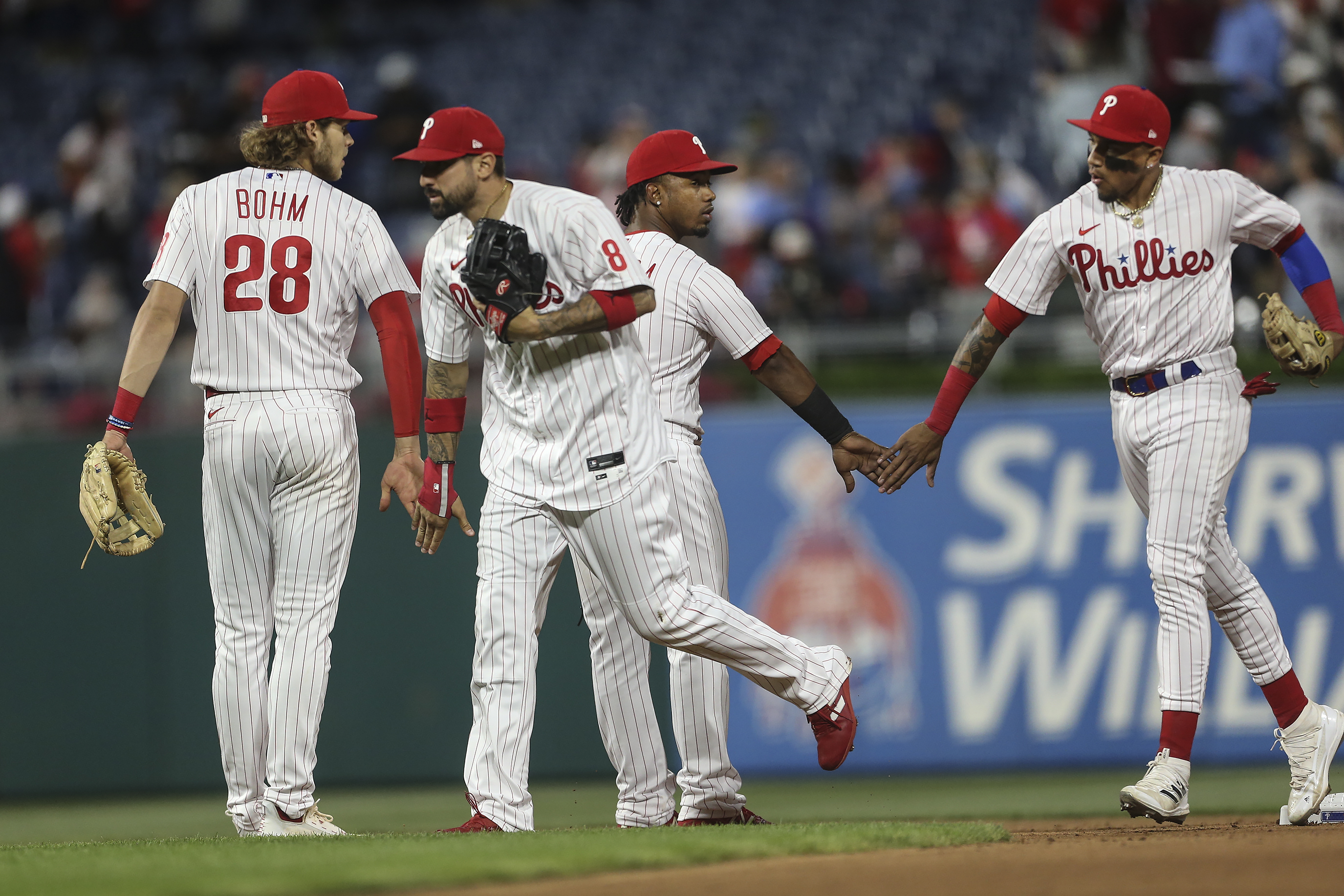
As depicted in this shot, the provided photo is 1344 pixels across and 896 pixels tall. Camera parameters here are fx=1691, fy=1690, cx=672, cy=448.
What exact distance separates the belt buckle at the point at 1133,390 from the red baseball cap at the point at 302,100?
2608mm

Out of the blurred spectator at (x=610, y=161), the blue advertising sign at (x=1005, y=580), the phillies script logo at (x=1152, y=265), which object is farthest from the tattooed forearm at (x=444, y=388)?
the blurred spectator at (x=610, y=161)

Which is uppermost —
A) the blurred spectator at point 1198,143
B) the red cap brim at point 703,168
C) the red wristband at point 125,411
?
the blurred spectator at point 1198,143

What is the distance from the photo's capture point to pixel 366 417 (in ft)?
29.9

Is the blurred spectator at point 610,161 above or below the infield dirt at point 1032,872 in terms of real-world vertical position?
above

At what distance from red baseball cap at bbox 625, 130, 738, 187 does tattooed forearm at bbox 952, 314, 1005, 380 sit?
1.01 meters

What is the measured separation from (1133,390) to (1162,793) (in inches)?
51.2

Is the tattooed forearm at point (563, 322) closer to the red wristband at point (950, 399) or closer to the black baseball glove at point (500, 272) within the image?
the black baseball glove at point (500, 272)

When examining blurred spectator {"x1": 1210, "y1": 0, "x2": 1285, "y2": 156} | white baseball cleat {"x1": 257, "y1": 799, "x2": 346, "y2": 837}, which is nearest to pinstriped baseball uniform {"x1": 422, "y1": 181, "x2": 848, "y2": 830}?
white baseball cleat {"x1": 257, "y1": 799, "x2": 346, "y2": 837}

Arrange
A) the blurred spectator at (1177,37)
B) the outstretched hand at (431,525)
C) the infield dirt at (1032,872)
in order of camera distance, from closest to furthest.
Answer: the infield dirt at (1032,872) < the outstretched hand at (431,525) < the blurred spectator at (1177,37)

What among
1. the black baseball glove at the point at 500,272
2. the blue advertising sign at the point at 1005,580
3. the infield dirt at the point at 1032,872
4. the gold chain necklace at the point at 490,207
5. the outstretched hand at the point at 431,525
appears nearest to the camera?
the infield dirt at the point at 1032,872

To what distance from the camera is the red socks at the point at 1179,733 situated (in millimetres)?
5262

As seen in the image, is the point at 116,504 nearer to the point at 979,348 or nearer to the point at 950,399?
the point at 950,399

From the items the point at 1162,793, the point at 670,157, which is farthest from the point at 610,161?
the point at 1162,793

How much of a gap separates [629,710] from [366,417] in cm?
415
